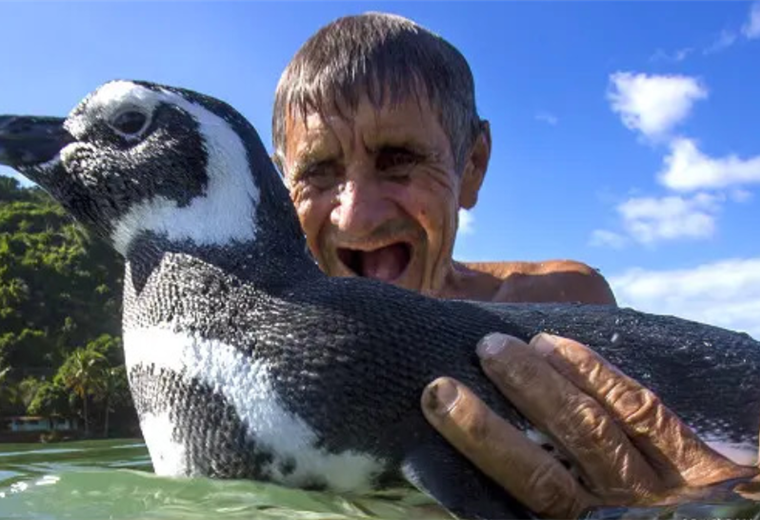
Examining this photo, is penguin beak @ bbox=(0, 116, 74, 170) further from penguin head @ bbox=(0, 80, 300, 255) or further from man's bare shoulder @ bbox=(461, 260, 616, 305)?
man's bare shoulder @ bbox=(461, 260, 616, 305)

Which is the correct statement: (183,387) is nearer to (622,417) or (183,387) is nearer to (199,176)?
(199,176)

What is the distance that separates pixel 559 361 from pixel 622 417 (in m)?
0.22

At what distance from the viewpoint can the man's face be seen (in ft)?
12.8

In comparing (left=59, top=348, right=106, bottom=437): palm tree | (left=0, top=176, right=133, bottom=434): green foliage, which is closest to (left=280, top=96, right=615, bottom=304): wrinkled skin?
(left=0, top=176, right=133, bottom=434): green foliage

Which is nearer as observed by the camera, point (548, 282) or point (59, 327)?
point (548, 282)

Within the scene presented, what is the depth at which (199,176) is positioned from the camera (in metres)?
2.54

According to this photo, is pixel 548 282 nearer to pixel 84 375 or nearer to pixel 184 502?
pixel 184 502

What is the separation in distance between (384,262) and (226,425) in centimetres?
207

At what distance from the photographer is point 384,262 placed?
4.14 metres

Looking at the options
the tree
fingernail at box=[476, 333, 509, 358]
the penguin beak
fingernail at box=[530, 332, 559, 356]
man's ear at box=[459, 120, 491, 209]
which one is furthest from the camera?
the tree

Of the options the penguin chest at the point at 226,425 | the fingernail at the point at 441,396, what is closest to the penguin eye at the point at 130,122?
the penguin chest at the point at 226,425

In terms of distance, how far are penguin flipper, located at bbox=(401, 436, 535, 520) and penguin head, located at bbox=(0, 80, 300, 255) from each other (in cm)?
81

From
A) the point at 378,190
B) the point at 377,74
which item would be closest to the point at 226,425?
the point at 378,190

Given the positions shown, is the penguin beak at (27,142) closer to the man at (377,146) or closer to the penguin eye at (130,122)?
the penguin eye at (130,122)
